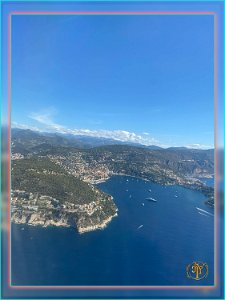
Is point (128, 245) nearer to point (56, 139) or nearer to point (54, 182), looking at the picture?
point (56, 139)

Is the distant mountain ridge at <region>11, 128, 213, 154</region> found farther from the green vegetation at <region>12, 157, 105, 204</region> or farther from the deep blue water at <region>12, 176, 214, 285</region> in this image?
the deep blue water at <region>12, 176, 214, 285</region>

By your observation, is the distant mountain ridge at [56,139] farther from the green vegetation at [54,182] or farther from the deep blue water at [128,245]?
the deep blue water at [128,245]

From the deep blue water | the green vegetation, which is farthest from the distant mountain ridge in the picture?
the deep blue water

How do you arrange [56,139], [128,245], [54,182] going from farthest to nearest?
[54,182], [56,139], [128,245]

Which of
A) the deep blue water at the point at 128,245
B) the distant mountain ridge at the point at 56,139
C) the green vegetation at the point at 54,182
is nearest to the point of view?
the deep blue water at the point at 128,245

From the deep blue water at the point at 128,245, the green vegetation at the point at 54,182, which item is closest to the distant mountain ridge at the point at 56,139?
the green vegetation at the point at 54,182

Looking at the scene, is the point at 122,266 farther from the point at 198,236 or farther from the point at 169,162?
the point at 169,162

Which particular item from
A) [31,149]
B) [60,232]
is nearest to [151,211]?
[60,232]

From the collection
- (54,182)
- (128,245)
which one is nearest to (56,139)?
(54,182)
